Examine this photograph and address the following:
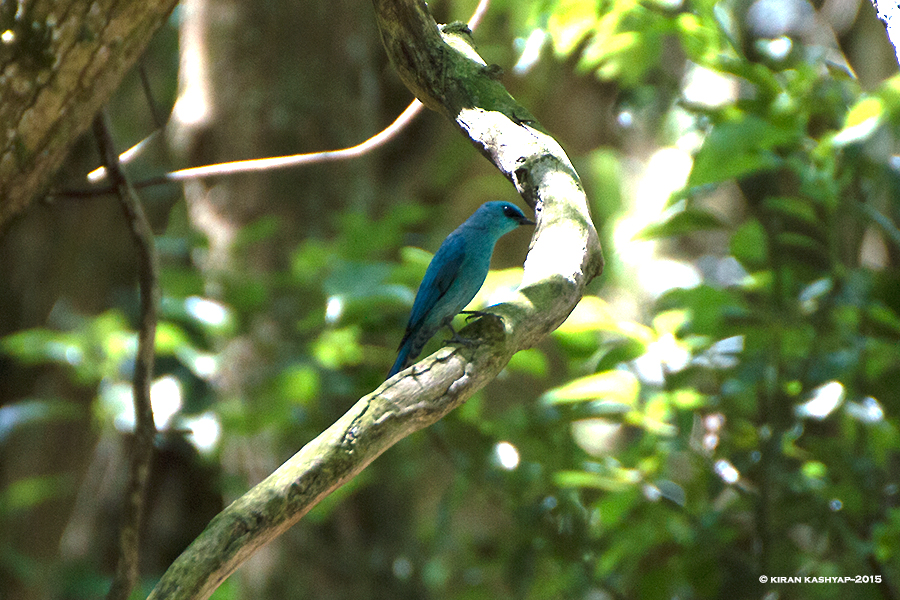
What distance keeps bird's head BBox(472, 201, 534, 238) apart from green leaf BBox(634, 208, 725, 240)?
434 millimetres

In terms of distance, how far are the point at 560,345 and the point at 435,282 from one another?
53 centimetres

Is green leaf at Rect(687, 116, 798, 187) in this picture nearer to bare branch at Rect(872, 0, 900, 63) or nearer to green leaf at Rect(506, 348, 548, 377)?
green leaf at Rect(506, 348, 548, 377)

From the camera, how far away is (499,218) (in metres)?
2.78

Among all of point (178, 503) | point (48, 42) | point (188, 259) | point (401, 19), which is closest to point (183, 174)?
point (48, 42)

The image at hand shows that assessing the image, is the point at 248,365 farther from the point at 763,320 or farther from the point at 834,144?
the point at 834,144

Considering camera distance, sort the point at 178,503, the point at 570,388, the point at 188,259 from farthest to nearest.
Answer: the point at 178,503
the point at 188,259
the point at 570,388

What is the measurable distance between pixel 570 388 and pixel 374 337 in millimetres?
1311

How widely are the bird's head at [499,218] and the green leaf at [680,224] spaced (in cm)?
43

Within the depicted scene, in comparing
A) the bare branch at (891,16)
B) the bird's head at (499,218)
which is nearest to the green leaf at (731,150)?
the bird's head at (499,218)

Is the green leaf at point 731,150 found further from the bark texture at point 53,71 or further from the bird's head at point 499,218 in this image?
the bark texture at point 53,71

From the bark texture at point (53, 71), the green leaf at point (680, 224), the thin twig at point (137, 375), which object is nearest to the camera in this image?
the bark texture at point (53, 71)

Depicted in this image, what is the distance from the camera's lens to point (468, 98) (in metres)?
1.73

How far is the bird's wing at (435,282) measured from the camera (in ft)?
8.25

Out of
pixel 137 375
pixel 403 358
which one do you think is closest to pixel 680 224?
pixel 403 358
